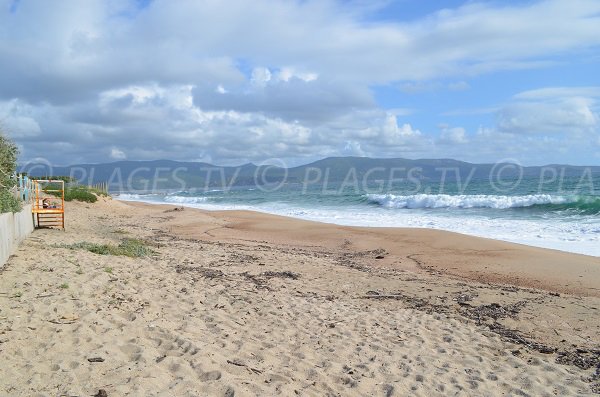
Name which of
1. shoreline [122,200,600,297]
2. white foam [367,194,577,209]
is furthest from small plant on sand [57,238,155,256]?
white foam [367,194,577,209]

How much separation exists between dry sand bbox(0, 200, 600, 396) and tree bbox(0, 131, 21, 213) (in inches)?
44.4

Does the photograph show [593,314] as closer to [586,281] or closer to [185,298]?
[586,281]

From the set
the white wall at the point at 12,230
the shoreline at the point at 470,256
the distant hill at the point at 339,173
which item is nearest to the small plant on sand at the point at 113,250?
the white wall at the point at 12,230

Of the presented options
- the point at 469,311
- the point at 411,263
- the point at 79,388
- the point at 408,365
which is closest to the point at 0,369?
the point at 79,388

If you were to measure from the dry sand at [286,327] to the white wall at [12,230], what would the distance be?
28cm

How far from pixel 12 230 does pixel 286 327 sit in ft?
22.2

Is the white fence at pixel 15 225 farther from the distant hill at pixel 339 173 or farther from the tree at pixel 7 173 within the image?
the distant hill at pixel 339 173

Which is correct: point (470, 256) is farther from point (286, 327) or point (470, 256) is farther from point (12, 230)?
point (12, 230)

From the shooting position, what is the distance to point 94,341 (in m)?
5.07

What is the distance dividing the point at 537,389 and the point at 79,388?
4311 mm

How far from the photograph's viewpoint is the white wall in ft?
27.8

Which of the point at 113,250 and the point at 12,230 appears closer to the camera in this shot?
the point at 12,230

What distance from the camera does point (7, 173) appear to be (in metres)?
11.1

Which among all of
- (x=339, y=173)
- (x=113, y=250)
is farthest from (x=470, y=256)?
(x=339, y=173)
